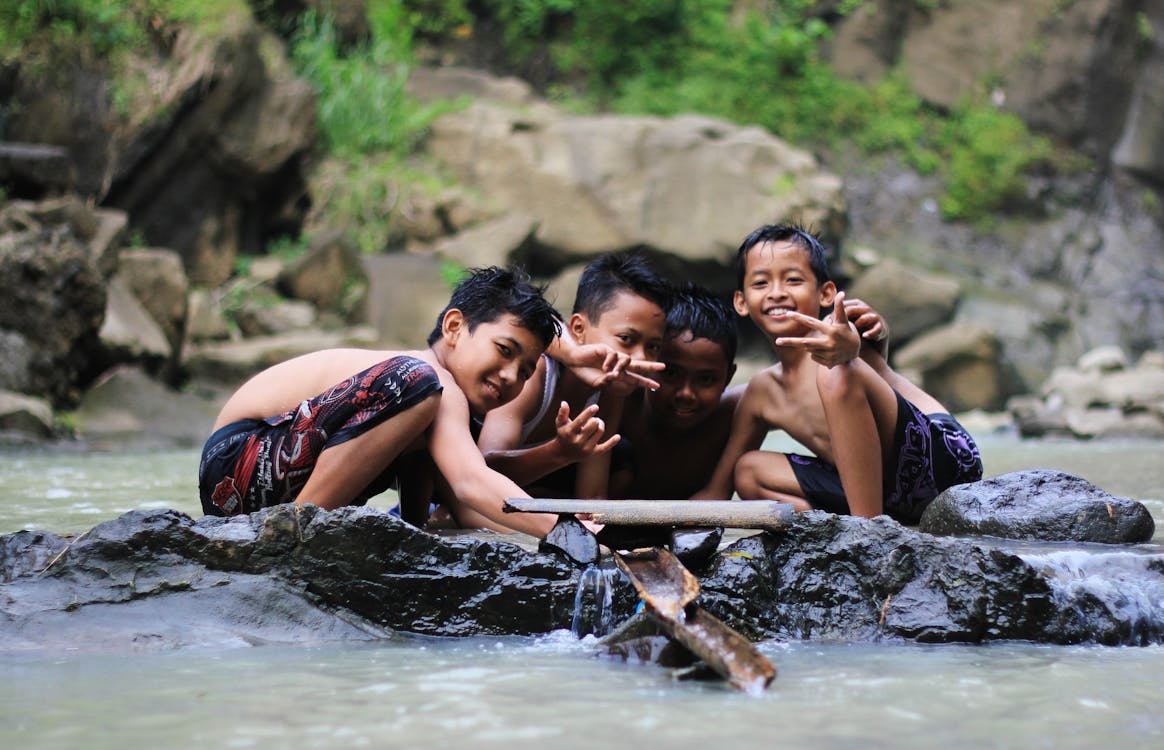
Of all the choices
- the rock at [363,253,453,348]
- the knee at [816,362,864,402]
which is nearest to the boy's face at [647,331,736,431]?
the knee at [816,362,864,402]

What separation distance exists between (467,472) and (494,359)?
38cm

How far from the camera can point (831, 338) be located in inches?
117

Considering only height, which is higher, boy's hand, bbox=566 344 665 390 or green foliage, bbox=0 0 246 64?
green foliage, bbox=0 0 246 64

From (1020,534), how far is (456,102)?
10.9m

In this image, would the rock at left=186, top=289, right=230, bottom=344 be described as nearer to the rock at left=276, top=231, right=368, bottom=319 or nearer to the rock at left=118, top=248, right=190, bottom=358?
the rock at left=118, top=248, right=190, bottom=358

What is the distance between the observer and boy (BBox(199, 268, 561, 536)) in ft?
9.30

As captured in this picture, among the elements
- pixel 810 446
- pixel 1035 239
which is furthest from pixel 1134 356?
pixel 810 446

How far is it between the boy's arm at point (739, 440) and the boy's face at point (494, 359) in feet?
2.98

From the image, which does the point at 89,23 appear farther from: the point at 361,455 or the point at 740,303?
the point at 361,455

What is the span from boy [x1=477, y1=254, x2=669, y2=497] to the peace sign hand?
16.5 inches

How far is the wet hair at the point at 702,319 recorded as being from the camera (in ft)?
11.9

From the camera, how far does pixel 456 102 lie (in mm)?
13086

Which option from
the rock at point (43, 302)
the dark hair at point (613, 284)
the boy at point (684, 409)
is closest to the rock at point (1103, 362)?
the boy at point (684, 409)

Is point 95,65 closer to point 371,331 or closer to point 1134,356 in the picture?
point 371,331
